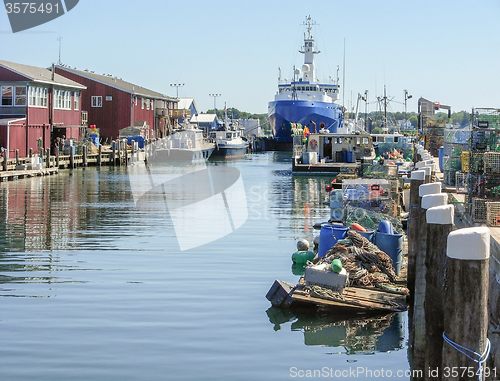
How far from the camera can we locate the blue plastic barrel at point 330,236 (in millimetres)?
13898

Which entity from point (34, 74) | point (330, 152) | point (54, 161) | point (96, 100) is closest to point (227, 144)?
point (96, 100)

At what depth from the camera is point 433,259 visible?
7.41 metres

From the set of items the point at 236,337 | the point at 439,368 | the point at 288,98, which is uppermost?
the point at 288,98

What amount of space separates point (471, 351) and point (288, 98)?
290 ft

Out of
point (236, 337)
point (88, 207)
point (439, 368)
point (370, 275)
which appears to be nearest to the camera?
point (439, 368)

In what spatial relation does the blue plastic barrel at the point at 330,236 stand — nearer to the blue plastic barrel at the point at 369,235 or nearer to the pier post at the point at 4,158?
the blue plastic barrel at the point at 369,235

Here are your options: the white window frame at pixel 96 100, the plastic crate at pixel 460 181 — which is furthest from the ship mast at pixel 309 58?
the plastic crate at pixel 460 181

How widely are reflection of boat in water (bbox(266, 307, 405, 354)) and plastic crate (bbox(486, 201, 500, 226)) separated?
2304mm

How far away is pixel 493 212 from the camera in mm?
11742

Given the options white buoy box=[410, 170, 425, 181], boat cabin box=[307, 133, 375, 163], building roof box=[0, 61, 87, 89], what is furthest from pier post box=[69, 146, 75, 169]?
white buoy box=[410, 170, 425, 181]

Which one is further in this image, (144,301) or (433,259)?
(144,301)

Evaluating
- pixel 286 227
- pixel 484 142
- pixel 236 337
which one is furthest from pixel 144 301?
pixel 286 227

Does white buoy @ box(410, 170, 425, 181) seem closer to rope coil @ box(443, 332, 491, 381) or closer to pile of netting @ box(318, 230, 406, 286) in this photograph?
pile of netting @ box(318, 230, 406, 286)

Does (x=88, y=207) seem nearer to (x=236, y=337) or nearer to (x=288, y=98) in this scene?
(x=236, y=337)
